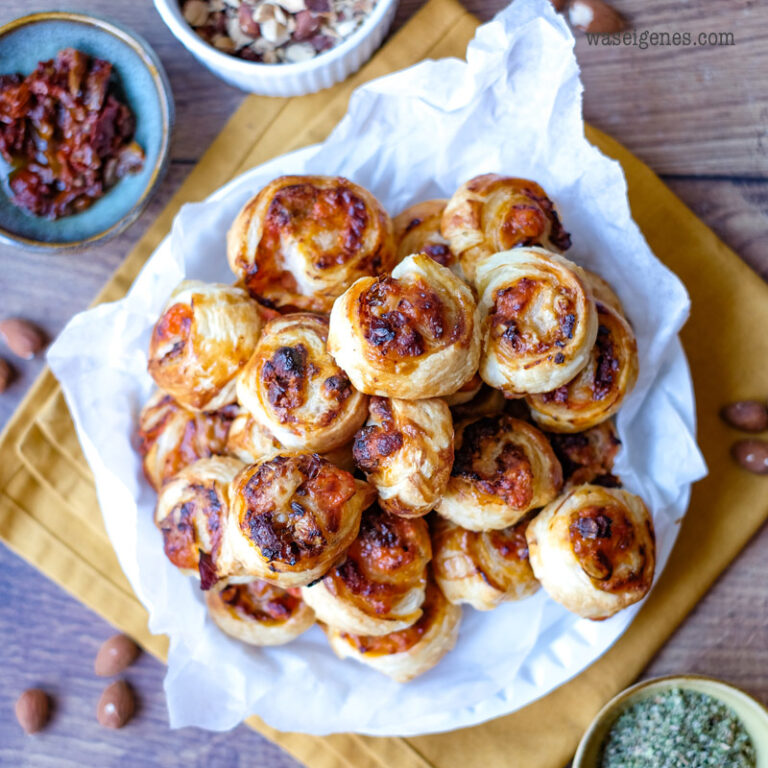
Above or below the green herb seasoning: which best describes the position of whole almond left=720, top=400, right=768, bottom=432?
above

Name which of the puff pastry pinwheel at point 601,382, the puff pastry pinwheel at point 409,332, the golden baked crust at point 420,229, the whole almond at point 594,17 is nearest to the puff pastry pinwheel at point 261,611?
the puff pastry pinwheel at point 409,332

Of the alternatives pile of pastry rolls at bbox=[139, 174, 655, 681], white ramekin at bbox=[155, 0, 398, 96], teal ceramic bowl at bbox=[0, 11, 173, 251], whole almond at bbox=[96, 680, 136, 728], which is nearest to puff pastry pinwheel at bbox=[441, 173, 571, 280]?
pile of pastry rolls at bbox=[139, 174, 655, 681]

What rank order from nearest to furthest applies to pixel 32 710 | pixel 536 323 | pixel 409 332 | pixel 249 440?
1. pixel 409 332
2. pixel 536 323
3. pixel 249 440
4. pixel 32 710

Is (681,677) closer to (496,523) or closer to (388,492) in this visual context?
(496,523)

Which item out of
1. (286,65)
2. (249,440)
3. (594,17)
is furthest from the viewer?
(594,17)

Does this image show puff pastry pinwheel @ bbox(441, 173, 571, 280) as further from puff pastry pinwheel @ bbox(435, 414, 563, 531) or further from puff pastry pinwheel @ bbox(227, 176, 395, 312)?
puff pastry pinwheel @ bbox(435, 414, 563, 531)

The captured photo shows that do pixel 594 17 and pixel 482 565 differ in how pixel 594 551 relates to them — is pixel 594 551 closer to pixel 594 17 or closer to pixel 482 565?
pixel 482 565

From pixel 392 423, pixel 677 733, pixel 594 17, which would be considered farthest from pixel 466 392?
pixel 594 17
